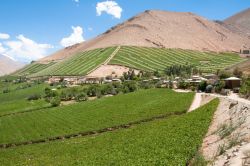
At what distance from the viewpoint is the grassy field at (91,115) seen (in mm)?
73438

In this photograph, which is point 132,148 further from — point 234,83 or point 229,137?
point 234,83

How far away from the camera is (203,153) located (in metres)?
39.4

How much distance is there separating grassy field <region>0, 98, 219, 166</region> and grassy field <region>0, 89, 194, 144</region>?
7.85 meters

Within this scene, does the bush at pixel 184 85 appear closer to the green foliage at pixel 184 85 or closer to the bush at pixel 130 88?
the green foliage at pixel 184 85

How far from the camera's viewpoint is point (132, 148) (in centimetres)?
4841

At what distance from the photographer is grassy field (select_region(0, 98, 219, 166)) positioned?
139ft

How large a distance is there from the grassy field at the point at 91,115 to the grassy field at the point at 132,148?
309 inches

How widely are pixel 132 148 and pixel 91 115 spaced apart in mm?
36296

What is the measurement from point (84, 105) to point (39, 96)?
38245 millimetres

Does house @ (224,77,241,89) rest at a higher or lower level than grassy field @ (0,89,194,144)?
higher

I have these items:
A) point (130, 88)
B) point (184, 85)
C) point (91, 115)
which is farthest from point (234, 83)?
point (130, 88)

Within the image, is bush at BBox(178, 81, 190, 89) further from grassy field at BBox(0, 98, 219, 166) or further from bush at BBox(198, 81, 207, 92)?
grassy field at BBox(0, 98, 219, 166)

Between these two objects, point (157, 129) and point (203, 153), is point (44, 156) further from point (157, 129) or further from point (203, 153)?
point (203, 153)

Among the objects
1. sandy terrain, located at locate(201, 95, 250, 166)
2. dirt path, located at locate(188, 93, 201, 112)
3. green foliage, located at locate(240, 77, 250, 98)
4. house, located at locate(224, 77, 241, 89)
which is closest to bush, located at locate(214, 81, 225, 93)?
house, located at locate(224, 77, 241, 89)
